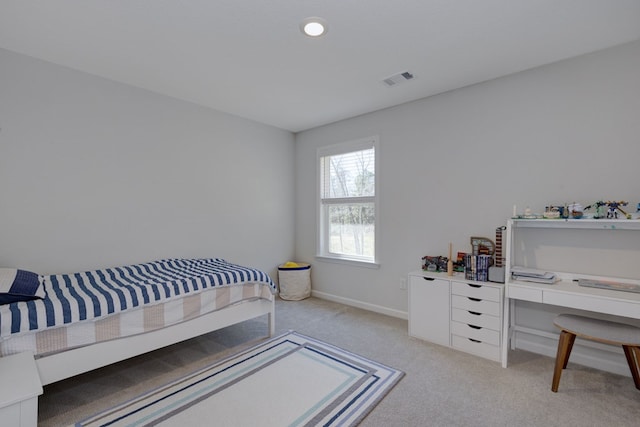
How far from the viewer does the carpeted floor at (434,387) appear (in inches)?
69.0

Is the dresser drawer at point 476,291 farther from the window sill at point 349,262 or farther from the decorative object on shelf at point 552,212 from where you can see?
the window sill at point 349,262

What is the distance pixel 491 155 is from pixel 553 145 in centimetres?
45

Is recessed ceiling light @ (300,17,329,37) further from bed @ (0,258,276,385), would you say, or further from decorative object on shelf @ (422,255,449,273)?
decorative object on shelf @ (422,255,449,273)

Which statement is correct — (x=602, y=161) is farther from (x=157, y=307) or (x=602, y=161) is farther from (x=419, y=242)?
(x=157, y=307)

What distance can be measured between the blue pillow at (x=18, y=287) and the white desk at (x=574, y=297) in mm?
3154

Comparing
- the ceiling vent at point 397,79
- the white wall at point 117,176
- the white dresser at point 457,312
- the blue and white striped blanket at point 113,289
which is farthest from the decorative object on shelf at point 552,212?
the white wall at point 117,176

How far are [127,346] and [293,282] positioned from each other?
2242 mm

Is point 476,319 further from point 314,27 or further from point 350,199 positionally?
point 314,27

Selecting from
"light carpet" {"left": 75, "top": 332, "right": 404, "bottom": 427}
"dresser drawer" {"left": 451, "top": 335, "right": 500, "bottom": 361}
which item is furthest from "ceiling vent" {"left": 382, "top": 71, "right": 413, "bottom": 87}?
"light carpet" {"left": 75, "top": 332, "right": 404, "bottom": 427}

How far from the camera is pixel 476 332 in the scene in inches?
97.7

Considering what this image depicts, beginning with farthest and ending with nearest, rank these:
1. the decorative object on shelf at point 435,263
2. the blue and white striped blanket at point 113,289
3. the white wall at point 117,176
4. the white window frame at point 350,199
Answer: the white window frame at point 350,199
the decorative object on shelf at point 435,263
the white wall at point 117,176
the blue and white striped blanket at point 113,289

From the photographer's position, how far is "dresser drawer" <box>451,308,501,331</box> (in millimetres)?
2385

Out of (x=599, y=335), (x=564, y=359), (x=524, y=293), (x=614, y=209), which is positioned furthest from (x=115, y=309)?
(x=614, y=209)

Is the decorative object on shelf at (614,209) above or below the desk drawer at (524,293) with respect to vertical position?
above
